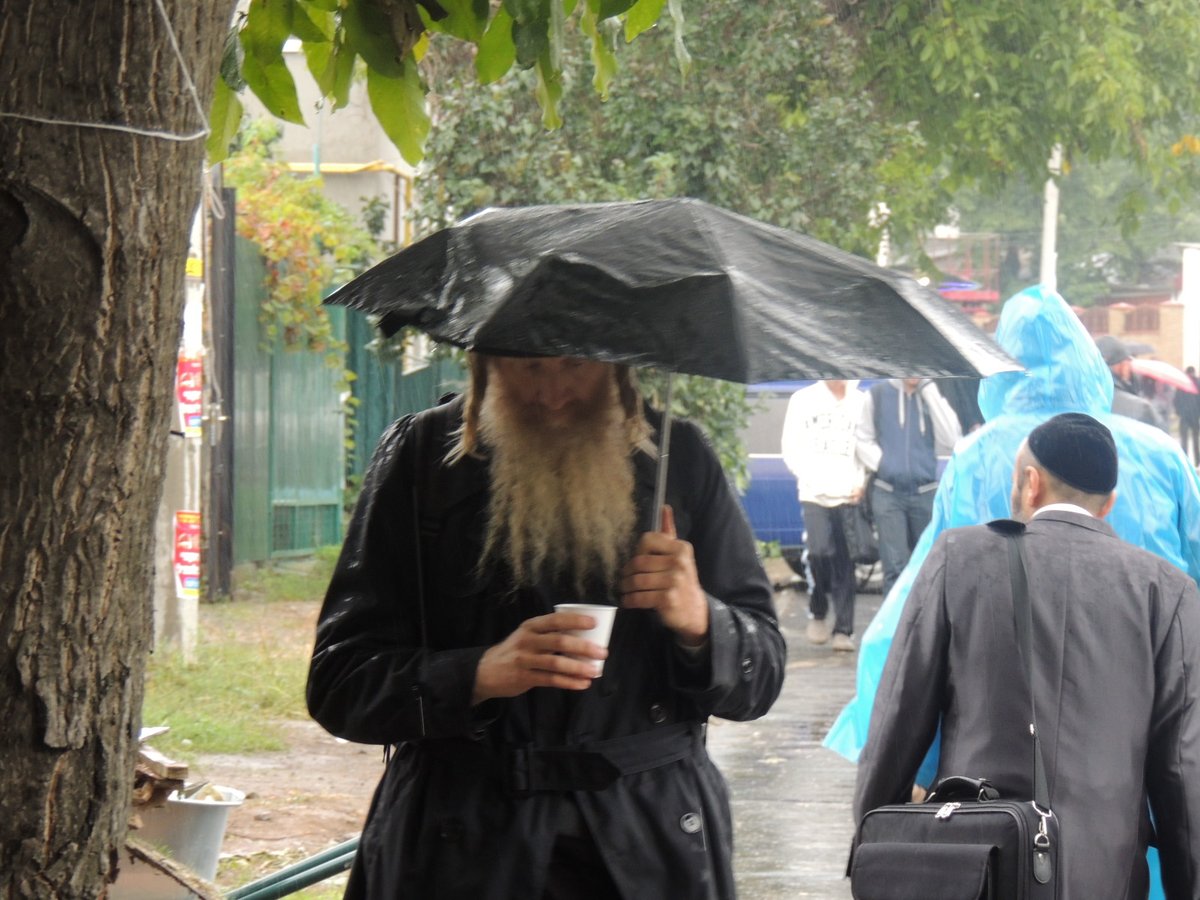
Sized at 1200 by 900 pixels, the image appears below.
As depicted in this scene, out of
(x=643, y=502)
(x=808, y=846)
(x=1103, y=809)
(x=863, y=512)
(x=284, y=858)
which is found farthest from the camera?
(x=863, y=512)

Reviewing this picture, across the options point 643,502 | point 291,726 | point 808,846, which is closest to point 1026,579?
point 643,502

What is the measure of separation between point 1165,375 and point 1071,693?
27073 millimetres

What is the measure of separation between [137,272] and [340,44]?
1.19m

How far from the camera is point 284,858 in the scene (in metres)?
6.40

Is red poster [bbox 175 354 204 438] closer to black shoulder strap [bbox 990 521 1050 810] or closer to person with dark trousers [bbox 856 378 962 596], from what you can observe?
person with dark trousers [bbox 856 378 962 596]

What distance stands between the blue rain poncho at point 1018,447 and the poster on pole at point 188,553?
464 cm

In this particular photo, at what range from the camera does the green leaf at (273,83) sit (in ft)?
10.3

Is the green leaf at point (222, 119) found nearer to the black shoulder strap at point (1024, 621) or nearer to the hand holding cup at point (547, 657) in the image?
the hand holding cup at point (547, 657)

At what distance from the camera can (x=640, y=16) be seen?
128 inches

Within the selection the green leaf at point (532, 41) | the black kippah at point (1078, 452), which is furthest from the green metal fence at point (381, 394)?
the green leaf at point (532, 41)

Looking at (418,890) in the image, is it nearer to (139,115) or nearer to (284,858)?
(139,115)

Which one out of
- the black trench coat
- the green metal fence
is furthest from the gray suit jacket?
the green metal fence

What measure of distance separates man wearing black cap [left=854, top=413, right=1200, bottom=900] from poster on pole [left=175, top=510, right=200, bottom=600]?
5.93m

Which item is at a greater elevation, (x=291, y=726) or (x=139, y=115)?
(x=139, y=115)
